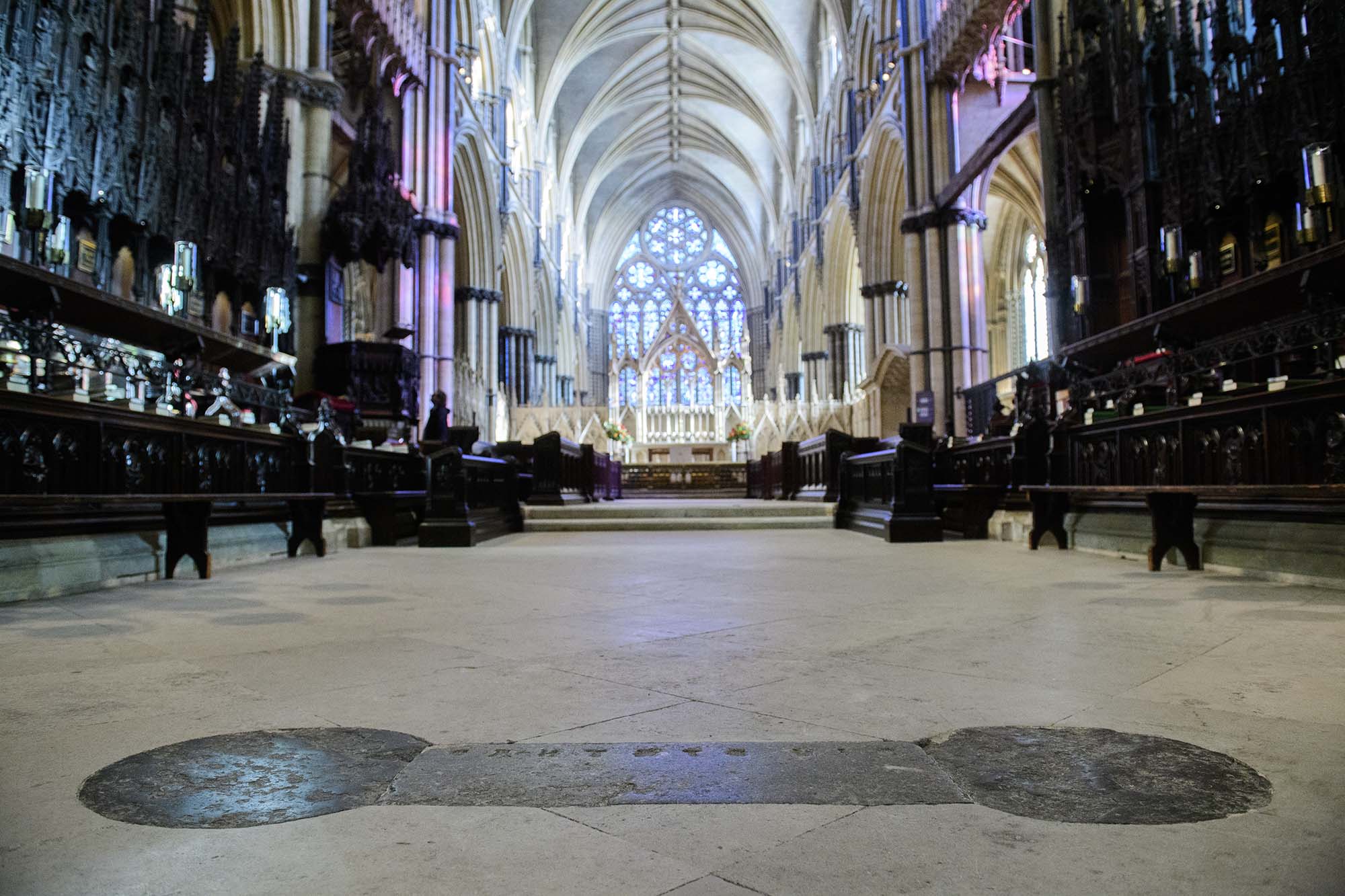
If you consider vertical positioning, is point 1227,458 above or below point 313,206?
below

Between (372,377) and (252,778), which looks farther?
(372,377)

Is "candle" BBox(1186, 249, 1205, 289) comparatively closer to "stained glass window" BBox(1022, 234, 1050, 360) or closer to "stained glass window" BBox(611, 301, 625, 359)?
"stained glass window" BBox(1022, 234, 1050, 360)

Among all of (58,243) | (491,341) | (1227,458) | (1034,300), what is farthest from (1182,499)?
(1034,300)

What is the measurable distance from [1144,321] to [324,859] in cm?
954

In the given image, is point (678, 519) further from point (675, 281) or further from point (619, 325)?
point (619, 325)

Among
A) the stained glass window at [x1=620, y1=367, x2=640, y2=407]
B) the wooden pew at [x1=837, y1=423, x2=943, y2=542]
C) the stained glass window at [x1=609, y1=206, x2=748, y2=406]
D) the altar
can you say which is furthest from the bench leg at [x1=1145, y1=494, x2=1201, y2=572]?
the stained glass window at [x1=609, y1=206, x2=748, y2=406]

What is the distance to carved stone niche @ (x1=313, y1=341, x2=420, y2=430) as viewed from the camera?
13.0m

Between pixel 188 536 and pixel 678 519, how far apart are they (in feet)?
20.4

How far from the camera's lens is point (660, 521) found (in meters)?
10.4

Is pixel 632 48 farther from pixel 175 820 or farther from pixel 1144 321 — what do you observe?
pixel 175 820

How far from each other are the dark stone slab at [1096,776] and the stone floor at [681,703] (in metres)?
0.05

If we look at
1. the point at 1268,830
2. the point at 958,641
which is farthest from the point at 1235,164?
the point at 1268,830

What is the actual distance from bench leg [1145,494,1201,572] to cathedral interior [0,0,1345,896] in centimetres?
3

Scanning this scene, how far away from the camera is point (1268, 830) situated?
1237mm
